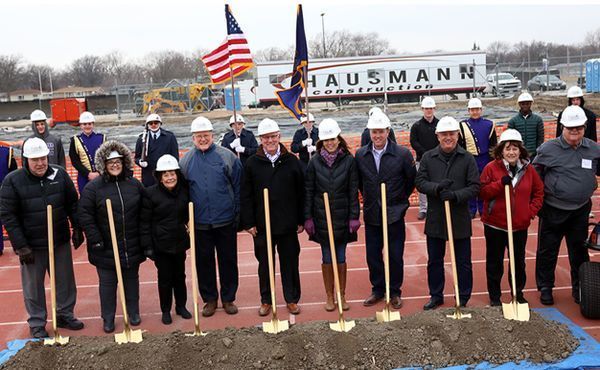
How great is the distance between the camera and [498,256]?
621 centimetres

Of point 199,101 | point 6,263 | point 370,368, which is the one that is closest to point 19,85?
point 199,101

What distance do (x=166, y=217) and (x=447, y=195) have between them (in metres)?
2.73

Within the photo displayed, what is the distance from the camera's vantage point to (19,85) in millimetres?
91250

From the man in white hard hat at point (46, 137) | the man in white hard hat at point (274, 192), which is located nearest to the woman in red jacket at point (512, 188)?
the man in white hard hat at point (274, 192)

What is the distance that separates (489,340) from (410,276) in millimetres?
2439

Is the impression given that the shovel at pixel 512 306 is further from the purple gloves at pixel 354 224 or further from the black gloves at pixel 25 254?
the black gloves at pixel 25 254

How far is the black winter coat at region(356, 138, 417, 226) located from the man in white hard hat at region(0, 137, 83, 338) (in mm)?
2919

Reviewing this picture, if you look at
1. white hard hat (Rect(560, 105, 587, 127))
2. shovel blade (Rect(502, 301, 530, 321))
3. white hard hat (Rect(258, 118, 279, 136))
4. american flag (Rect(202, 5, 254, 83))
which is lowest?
shovel blade (Rect(502, 301, 530, 321))

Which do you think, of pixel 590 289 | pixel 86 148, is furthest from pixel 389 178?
pixel 86 148

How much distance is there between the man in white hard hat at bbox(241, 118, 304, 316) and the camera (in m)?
6.13

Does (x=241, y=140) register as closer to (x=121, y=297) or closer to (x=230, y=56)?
(x=230, y=56)

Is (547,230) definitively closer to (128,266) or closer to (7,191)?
(128,266)

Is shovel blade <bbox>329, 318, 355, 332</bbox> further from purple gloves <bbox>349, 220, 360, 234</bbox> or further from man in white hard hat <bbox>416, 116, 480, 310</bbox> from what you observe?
man in white hard hat <bbox>416, 116, 480, 310</bbox>

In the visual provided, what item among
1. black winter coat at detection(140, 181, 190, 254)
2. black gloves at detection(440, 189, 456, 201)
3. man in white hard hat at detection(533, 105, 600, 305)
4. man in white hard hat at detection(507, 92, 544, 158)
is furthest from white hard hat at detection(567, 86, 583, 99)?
black winter coat at detection(140, 181, 190, 254)
